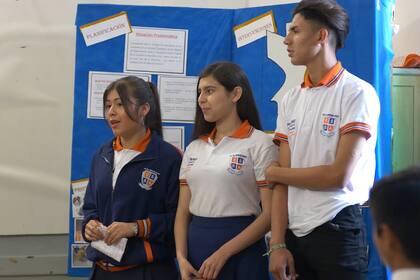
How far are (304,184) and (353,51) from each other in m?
1.10

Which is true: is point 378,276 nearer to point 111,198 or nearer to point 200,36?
point 111,198

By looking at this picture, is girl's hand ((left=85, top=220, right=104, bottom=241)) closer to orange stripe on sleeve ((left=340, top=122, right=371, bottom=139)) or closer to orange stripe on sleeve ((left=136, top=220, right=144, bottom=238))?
orange stripe on sleeve ((left=136, top=220, right=144, bottom=238))

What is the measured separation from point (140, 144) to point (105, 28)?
3.63 ft

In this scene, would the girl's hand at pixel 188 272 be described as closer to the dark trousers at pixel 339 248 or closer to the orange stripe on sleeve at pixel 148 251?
the orange stripe on sleeve at pixel 148 251

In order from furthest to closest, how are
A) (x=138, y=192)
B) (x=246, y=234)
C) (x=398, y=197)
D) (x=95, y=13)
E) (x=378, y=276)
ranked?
(x=95, y=13)
(x=378, y=276)
(x=138, y=192)
(x=246, y=234)
(x=398, y=197)

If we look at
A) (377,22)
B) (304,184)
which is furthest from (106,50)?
(304,184)

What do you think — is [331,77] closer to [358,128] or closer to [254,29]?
[358,128]

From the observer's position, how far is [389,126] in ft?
8.22

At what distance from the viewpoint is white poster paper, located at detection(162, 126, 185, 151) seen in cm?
297

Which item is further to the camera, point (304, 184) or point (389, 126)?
point (389, 126)

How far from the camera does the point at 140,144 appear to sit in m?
2.04

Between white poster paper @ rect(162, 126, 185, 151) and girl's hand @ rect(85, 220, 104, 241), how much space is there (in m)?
1.05

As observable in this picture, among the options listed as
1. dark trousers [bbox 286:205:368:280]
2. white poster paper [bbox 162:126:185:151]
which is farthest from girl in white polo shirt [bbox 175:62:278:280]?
white poster paper [bbox 162:126:185:151]

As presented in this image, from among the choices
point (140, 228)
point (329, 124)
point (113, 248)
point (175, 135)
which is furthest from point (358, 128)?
point (175, 135)
